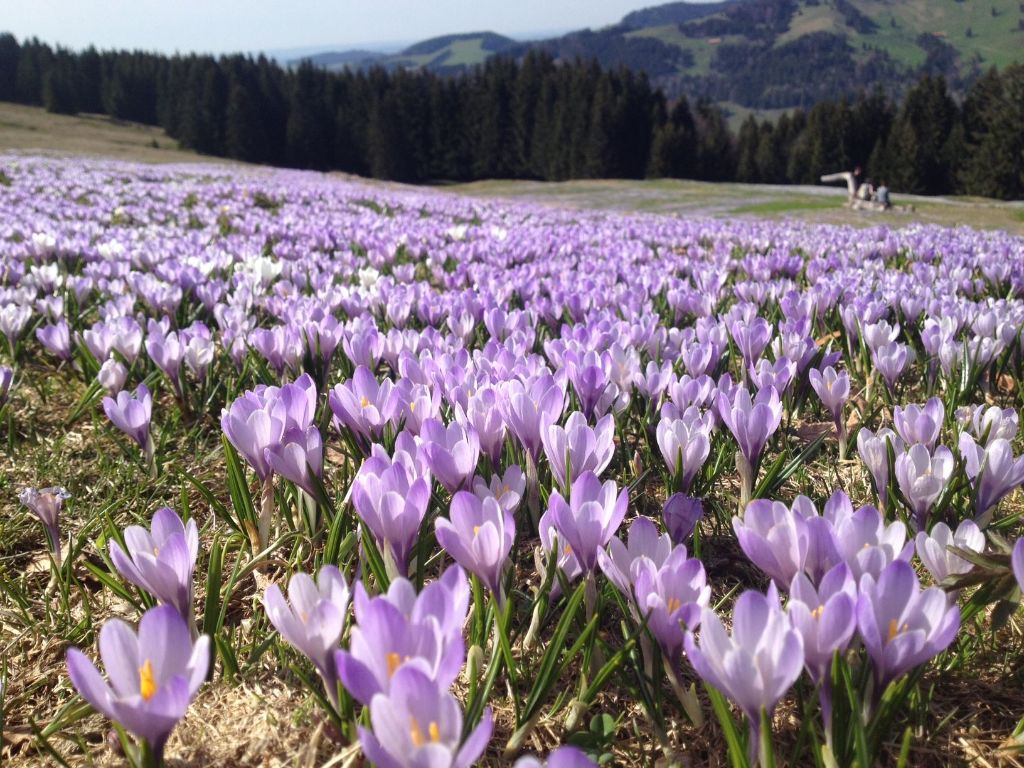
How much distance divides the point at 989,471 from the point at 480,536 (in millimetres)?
1126

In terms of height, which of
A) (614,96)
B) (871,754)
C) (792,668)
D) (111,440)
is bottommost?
(111,440)

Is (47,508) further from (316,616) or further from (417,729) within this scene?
(417,729)

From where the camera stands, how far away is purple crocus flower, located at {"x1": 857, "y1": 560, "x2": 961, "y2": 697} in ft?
3.15

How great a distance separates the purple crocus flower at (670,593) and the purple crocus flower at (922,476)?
632 millimetres

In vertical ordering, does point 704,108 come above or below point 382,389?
above

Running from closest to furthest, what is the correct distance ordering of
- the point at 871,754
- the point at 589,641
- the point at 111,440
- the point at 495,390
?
1. the point at 871,754
2. the point at 589,641
3. the point at 495,390
4. the point at 111,440

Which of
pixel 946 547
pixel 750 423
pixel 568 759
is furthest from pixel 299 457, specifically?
pixel 946 547

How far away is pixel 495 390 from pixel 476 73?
73.2 metres

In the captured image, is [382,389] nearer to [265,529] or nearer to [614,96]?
[265,529]

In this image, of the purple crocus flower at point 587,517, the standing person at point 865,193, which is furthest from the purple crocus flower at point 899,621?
the standing person at point 865,193

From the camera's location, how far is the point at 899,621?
1000 millimetres

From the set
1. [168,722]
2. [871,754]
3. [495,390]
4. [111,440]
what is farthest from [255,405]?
[871,754]

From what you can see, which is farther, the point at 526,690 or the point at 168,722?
the point at 526,690

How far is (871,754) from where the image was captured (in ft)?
3.37
